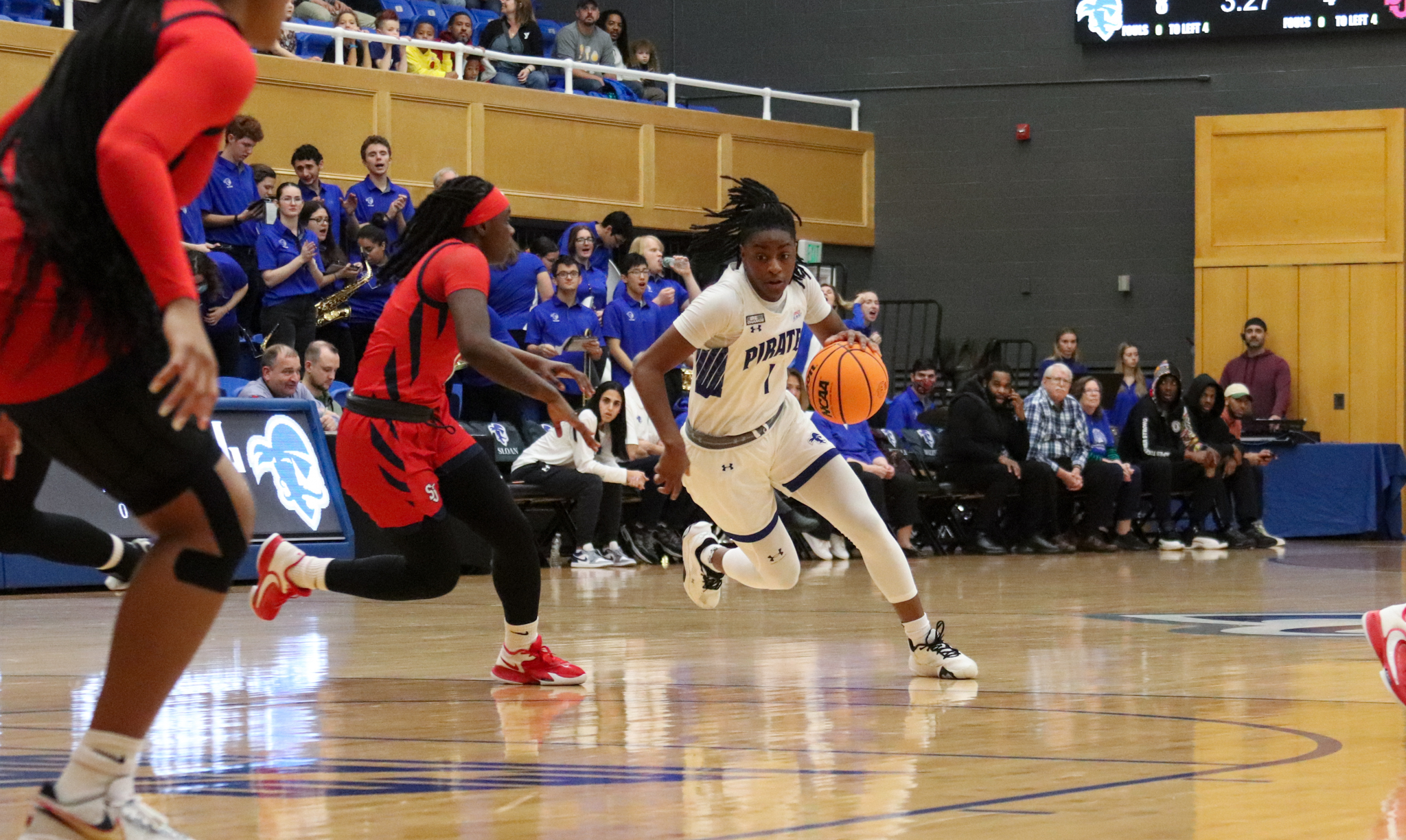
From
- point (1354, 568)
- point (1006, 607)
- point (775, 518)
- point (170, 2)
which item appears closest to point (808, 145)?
point (1354, 568)

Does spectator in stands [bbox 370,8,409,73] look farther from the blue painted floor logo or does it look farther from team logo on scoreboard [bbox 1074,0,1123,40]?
the blue painted floor logo

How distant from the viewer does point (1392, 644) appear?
14.1 feet

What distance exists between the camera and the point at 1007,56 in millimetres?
19344

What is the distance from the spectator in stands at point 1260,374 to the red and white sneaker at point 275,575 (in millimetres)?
13625

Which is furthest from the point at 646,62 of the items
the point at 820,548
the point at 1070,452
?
the point at 820,548

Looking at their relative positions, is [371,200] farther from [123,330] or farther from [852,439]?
[123,330]

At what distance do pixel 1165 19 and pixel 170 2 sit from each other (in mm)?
16902

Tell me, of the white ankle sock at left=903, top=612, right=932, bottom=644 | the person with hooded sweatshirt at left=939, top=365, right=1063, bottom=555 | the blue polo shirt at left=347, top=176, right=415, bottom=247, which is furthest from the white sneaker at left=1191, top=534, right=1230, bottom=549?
the white ankle sock at left=903, top=612, right=932, bottom=644

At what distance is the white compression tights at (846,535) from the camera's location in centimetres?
573

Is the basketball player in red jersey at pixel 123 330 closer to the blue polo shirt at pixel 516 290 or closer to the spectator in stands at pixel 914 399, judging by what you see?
the blue polo shirt at pixel 516 290

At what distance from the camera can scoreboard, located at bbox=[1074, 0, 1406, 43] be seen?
17.8 meters

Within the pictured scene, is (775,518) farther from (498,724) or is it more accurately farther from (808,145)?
(808,145)

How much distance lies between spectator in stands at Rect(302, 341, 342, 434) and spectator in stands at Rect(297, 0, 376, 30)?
5.49m

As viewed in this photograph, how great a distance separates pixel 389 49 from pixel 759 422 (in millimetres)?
10870
